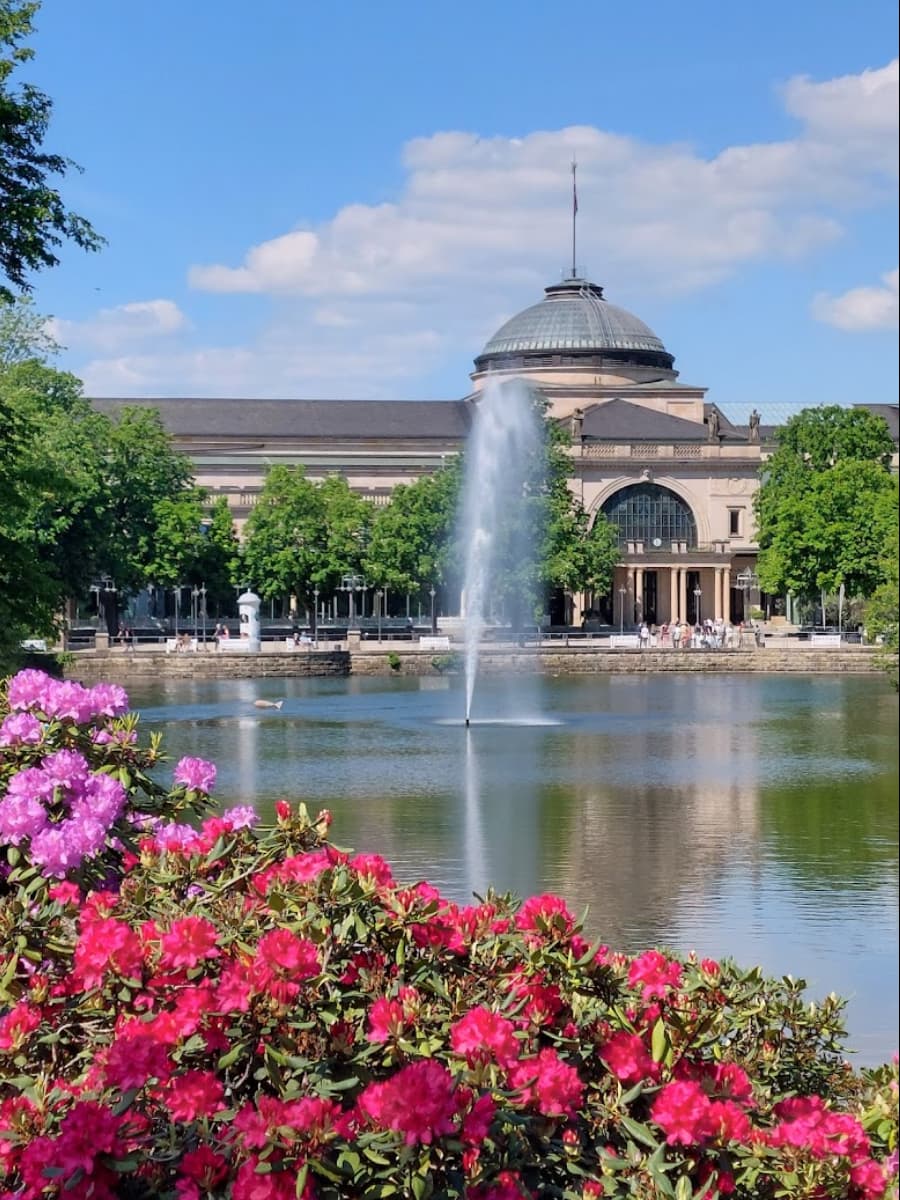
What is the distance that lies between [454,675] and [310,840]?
58.2 metres

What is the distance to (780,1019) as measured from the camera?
6.05 m

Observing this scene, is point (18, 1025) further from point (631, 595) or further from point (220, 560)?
point (631, 595)

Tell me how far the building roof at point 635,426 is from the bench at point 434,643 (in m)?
34.5

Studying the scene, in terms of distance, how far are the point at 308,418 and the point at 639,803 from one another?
95.3 m

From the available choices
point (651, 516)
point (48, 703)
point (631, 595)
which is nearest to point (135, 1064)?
point (48, 703)

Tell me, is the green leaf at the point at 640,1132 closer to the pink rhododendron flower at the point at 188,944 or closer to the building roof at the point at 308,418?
the pink rhododendron flower at the point at 188,944

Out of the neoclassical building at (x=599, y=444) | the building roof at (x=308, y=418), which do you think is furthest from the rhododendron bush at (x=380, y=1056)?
the building roof at (x=308, y=418)

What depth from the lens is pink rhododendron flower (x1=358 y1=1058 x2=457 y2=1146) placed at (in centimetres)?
489

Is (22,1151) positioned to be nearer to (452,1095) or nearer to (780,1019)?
(452,1095)

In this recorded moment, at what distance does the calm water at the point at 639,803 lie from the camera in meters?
15.8

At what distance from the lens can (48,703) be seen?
25.9ft

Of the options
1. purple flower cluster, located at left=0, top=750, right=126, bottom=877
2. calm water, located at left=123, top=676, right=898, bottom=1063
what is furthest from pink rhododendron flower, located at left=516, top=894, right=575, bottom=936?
calm water, located at left=123, top=676, right=898, bottom=1063

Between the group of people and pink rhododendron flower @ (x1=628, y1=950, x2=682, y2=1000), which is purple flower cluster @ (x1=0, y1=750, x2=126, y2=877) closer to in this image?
pink rhododendron flower @ (x1=628, y1=950, x2=682, y2=1000)

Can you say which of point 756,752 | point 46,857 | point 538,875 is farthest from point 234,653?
point 46,857
